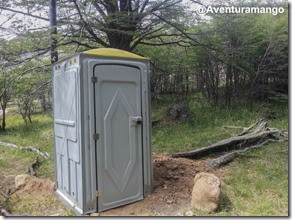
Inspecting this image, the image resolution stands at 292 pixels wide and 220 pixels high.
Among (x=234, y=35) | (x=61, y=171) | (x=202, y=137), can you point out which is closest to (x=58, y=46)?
(x=61, y=171)

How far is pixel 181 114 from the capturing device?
23.2 ft

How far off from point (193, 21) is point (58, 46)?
3.02 metres

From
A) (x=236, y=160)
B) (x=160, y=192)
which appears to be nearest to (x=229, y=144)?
(x=236, y=160)

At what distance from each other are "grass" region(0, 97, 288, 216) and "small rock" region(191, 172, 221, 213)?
0.09 meters

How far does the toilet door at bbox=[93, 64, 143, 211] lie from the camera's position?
270 centimetres

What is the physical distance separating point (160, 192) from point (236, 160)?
1.50 meters

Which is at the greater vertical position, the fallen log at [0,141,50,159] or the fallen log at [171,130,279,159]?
the fallen log at [171,130,279,159]

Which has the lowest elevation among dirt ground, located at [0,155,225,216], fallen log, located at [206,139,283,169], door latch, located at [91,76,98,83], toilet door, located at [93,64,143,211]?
dirt ground, located at [0,155,225,216]

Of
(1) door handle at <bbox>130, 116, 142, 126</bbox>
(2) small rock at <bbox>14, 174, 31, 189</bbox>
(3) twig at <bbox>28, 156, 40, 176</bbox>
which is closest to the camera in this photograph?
(1) door handle at <bbox>130, 116, 142, 126</bbox>

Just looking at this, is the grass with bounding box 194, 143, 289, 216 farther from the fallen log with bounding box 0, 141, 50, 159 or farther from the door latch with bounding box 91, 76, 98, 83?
the fallen log with bounding box 0, 141, 50, 159

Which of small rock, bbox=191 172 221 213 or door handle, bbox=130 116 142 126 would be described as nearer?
small rock, bbox=191 172 221 213

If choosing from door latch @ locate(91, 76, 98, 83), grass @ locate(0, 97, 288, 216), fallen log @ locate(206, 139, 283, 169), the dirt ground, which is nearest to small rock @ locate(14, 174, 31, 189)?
the dirt ground

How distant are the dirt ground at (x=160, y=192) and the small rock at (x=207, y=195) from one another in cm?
17

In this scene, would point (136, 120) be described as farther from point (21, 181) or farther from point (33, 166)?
point (33, 166)
